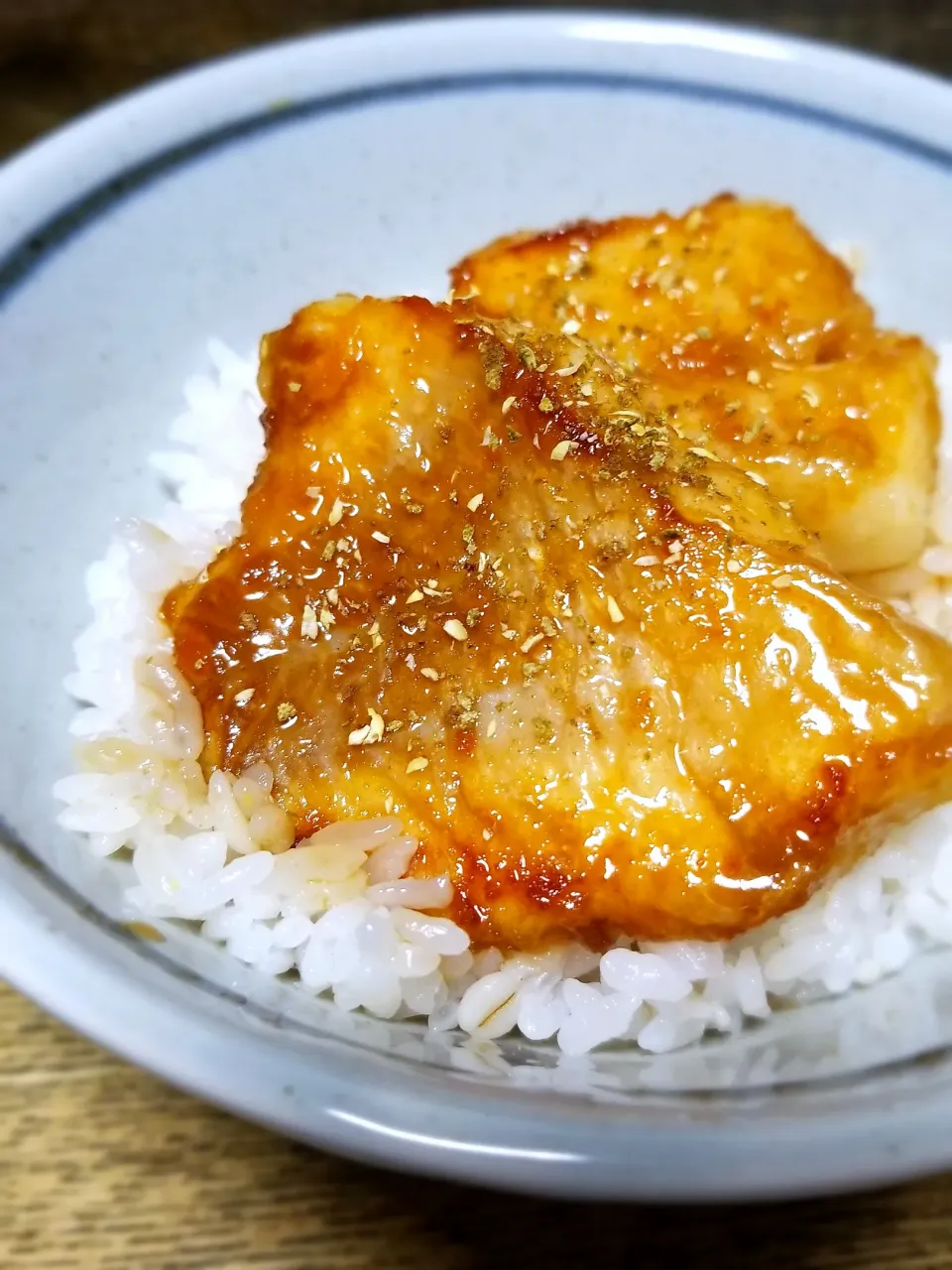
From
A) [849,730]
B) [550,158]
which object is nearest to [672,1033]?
[849,730]

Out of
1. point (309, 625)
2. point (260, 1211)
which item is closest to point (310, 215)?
point (309, 625)

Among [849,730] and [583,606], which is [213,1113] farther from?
[849,730]

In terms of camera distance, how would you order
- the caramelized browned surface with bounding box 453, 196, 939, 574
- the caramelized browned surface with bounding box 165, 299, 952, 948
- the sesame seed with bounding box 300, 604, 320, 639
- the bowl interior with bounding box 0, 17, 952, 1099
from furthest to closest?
the bowl interior with bounding box 0, 17, 952, 1099
the caramelized browned surface with bounding box 453, 196, 939, 574
the sesame seed with bounding box 300, 604, 320, 639
the caramelized browned surface with bounding box 165, 299, 952, 948

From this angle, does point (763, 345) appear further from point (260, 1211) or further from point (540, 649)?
point (260, 1211)

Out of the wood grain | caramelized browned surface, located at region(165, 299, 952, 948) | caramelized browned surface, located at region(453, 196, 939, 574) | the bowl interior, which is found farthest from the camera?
the bowl interior

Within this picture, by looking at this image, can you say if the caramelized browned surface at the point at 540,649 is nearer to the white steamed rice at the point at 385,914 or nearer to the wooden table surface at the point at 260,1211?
Result: the white steamed rice at the point at 385,914

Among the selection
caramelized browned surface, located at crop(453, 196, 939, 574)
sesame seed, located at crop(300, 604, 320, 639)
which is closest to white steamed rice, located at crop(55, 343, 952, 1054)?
sesame seed, located at crop(300, 604, 320, 639)

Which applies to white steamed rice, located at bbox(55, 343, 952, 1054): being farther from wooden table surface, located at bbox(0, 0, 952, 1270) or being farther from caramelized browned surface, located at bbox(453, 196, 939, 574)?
caramelized browned surface, located at bbox(453, 196, 939, 574)
